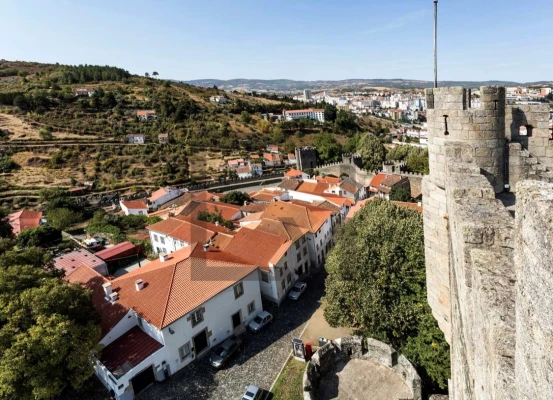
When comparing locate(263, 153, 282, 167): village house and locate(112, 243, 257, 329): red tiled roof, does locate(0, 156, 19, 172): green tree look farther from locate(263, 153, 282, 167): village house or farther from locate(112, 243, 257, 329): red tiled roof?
locate(112, 243, 257, 329): red tiled roof

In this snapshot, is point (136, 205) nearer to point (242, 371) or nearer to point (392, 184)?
point (392, 184)

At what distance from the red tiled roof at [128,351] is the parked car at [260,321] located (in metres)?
5.87

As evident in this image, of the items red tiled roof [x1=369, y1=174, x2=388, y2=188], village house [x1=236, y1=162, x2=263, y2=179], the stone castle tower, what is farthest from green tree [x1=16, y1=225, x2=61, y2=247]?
red tiled roof [x1=369, y1=174, x2=388, y2=188]

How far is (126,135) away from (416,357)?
84748mm

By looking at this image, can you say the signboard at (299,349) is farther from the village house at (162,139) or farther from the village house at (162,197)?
the village house at (162,139)

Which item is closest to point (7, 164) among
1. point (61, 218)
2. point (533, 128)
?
point (61, 218)

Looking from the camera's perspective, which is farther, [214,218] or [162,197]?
[162,197]

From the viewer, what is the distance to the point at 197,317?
62.2 ft

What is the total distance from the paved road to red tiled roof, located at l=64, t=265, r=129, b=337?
3922 mm

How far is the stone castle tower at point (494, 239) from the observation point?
1454 millimetres

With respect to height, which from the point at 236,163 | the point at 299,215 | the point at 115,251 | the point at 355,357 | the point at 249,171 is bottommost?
the point at 355,357

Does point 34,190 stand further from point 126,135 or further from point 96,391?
point 96,391

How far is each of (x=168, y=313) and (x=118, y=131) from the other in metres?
80.4

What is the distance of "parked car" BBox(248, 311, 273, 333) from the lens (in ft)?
69.5
